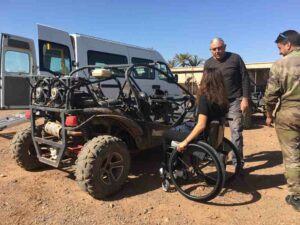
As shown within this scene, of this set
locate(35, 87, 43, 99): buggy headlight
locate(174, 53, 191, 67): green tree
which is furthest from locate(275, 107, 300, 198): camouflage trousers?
locate(174, 53, 191, 67): green tree

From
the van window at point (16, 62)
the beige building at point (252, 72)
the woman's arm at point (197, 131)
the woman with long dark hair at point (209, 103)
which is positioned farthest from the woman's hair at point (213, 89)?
the beige building at point (252, 72)

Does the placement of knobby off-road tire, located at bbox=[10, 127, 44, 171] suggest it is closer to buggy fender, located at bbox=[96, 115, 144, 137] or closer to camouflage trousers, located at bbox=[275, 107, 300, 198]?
buggy fender, located at bbox=[96, 115, 144, 137]

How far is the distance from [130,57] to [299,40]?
7.29m

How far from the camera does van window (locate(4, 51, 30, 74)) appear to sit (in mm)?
8078

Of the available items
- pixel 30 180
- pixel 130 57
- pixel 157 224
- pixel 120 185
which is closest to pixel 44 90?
pixel 30 180

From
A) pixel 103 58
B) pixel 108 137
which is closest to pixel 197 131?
pixel 108 137

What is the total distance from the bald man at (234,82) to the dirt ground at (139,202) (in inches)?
25.4

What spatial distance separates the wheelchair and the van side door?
5.15 meters

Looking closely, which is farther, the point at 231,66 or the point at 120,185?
the point at 231,66

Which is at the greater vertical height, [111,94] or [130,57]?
[130,57]

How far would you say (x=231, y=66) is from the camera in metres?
5.02

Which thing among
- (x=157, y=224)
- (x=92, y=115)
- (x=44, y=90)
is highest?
(x=44, y=90)

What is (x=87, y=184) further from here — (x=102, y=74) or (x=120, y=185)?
(x=102, y=74)

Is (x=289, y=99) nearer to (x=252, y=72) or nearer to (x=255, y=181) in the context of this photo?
(x=255, y=181)
